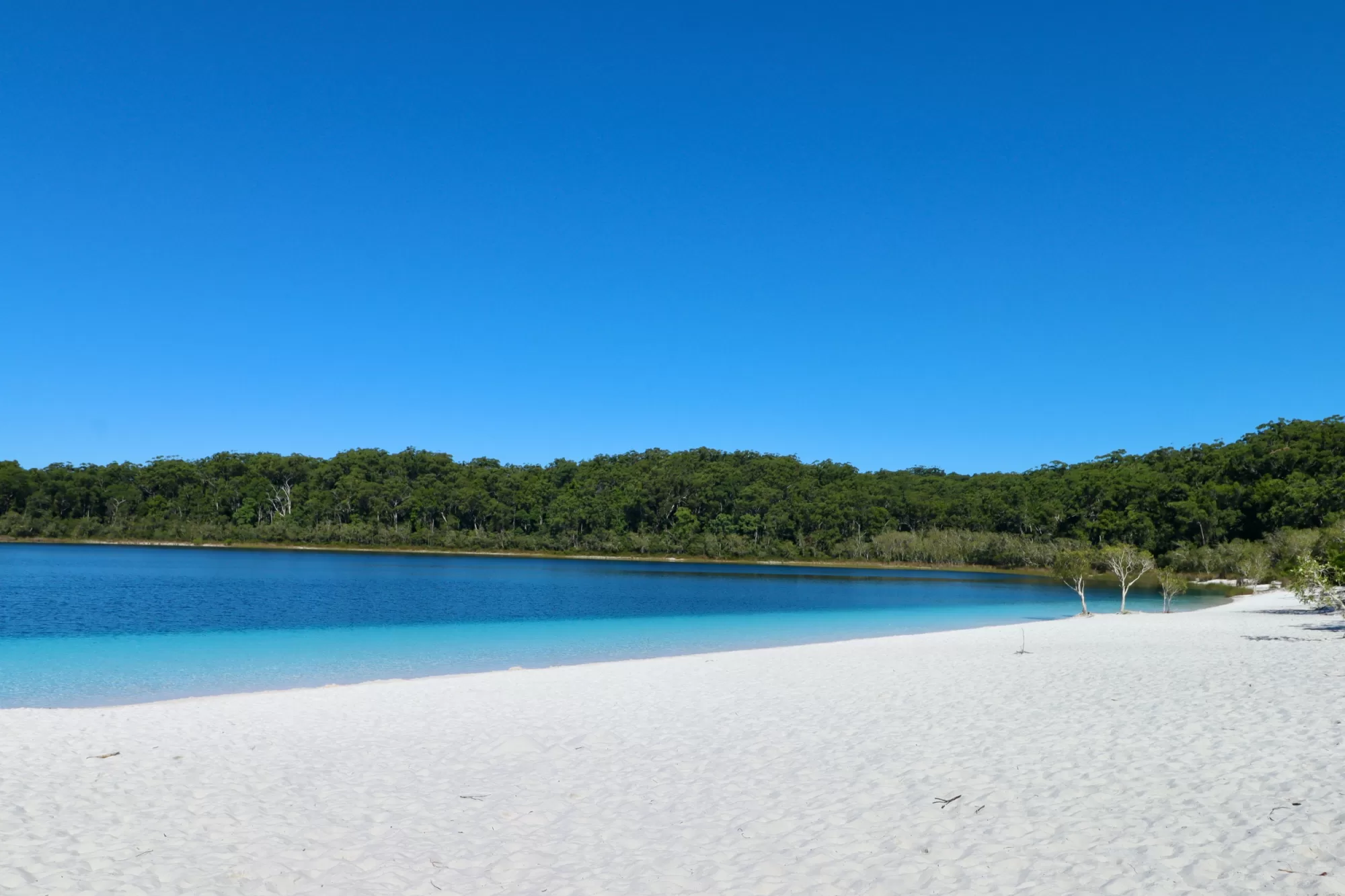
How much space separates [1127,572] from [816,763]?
3284 cm

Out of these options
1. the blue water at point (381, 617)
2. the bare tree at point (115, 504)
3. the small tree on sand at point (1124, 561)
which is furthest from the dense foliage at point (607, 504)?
the small tree on sand at point (1124, 561)

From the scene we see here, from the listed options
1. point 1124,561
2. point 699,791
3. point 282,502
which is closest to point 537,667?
point 699,791

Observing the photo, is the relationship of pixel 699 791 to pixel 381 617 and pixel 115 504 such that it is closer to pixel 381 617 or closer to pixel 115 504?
pixel 381 617

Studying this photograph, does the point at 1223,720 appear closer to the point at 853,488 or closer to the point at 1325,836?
the point at 1325,836

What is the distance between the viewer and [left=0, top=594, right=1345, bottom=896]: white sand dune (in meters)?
5.30

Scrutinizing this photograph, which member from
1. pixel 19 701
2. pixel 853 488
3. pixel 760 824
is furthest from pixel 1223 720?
pixel 853 488

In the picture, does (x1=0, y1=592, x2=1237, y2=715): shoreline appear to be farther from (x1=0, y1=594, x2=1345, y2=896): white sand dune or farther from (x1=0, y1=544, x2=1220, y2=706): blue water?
(x1=0, y1=594, x2=1345, y2=896): white sand dune

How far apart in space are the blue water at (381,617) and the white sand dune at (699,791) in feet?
18.1

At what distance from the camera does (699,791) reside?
290 inches

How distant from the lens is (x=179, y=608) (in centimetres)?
3148

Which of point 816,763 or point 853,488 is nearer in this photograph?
point 816,763

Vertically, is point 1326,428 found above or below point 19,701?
above

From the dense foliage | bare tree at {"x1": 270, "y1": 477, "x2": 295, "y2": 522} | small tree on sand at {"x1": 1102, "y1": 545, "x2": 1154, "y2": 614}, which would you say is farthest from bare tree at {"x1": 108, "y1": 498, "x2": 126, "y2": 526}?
small tree on sand at {"x1": 1102, "y1": 545, "x2": 1154, "y2": 614}

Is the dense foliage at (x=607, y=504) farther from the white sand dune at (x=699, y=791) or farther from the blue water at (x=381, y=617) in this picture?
the white sand dune at (x=699, y=791)
